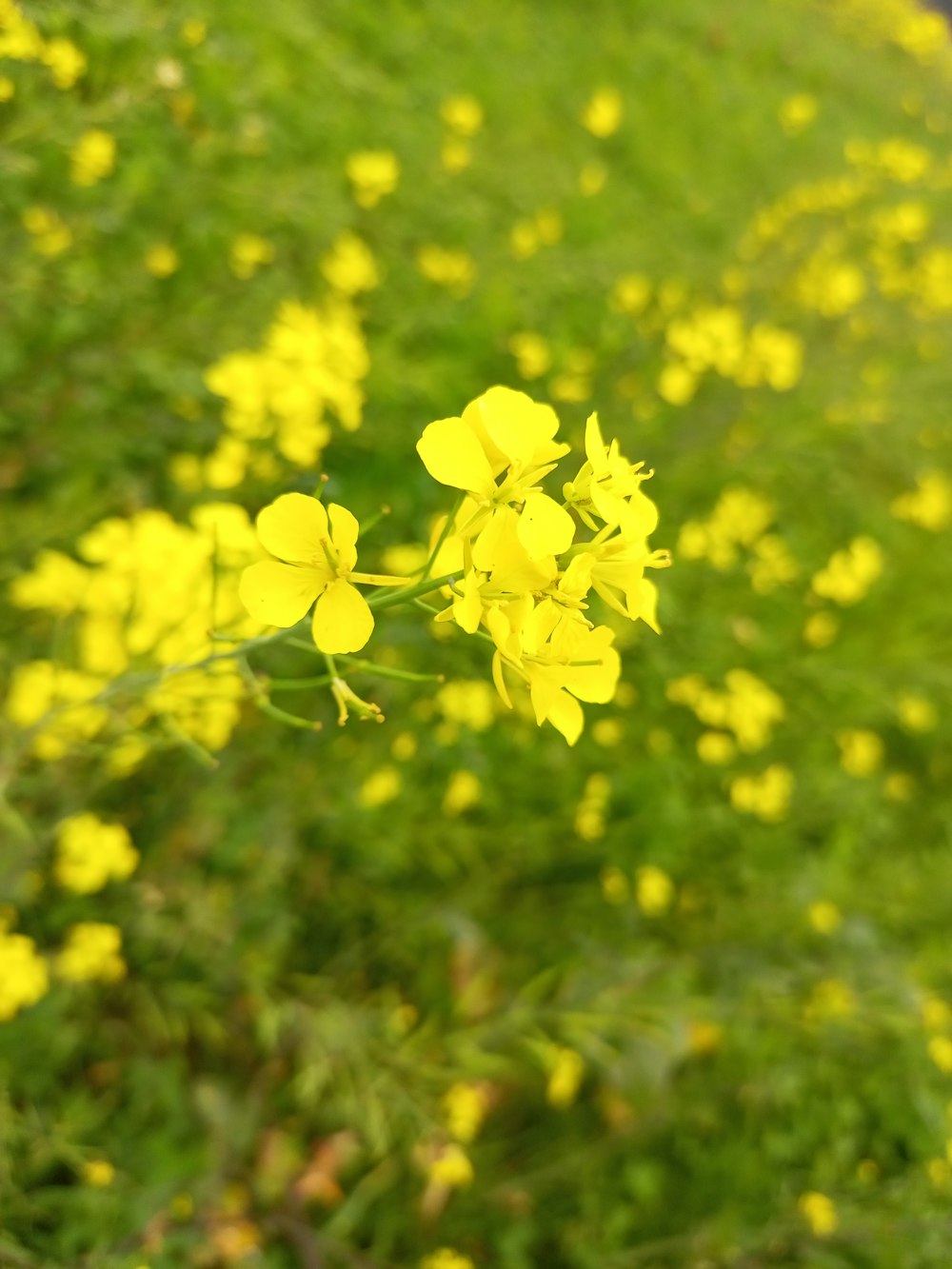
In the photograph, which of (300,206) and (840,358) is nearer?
(300,206)

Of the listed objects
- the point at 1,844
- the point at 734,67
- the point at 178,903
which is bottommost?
the point at 178,903

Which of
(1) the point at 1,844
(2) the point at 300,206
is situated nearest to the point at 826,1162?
(1) the point at 1,844

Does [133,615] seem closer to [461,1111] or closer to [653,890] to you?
[461,1111]

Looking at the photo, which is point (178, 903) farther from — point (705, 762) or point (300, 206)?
point (300, 206)

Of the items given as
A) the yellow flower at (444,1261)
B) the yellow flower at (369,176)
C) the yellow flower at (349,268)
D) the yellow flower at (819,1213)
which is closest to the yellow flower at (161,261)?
the yellow flower at (349,268)

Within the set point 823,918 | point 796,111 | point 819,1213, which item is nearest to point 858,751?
point 823,918

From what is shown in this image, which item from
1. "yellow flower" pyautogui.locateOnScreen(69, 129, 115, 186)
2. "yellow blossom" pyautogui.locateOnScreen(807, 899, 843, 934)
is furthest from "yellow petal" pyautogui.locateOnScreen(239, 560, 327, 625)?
"yellow blossom" pyautogui.locateOnScreen(807, 899, 843, 934)

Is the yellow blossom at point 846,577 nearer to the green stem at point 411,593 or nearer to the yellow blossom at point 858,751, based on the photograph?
the yellow blossom at point 858,751

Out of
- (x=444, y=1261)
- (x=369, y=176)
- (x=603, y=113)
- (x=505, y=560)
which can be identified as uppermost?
(x=505, y=560)

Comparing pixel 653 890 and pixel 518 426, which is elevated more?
pixel 518 426
